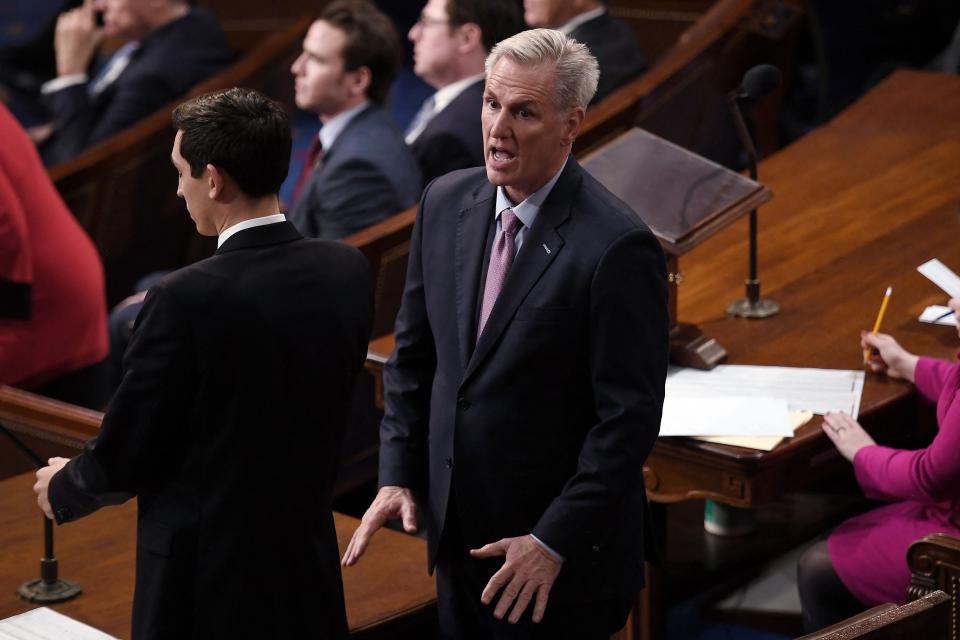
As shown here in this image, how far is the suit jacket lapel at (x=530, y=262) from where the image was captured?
235cm

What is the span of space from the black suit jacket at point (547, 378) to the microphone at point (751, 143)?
1.00 m

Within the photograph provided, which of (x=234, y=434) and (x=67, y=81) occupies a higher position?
(x=234, y=434)

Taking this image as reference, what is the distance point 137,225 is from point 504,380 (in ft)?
11.5

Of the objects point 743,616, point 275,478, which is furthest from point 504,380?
point 743,616

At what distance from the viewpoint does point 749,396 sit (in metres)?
3.22

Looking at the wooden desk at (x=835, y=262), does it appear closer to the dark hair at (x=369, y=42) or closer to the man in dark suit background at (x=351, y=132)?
the man in dark suit background at (x=351, y=132)

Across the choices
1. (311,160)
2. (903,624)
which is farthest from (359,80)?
(903,624)

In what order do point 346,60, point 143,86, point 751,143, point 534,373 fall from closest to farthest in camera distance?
point 534,373 < point 751,143 < point 346,60 < point 143,86

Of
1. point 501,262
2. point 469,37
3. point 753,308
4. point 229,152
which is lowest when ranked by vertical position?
point 753,308

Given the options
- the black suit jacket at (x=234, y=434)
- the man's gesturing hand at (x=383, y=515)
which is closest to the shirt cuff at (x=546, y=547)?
the man's gesturing hand at (x=383, y=515)

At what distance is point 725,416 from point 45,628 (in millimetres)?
1297

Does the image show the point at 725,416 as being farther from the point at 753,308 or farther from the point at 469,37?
the point at 469,37

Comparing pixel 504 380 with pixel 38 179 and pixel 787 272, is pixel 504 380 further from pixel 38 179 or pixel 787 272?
pixel 38 179

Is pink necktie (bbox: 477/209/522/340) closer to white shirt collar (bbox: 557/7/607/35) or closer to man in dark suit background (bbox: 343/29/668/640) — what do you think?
man in dark suit background (bbox: 343/29/668/640)
